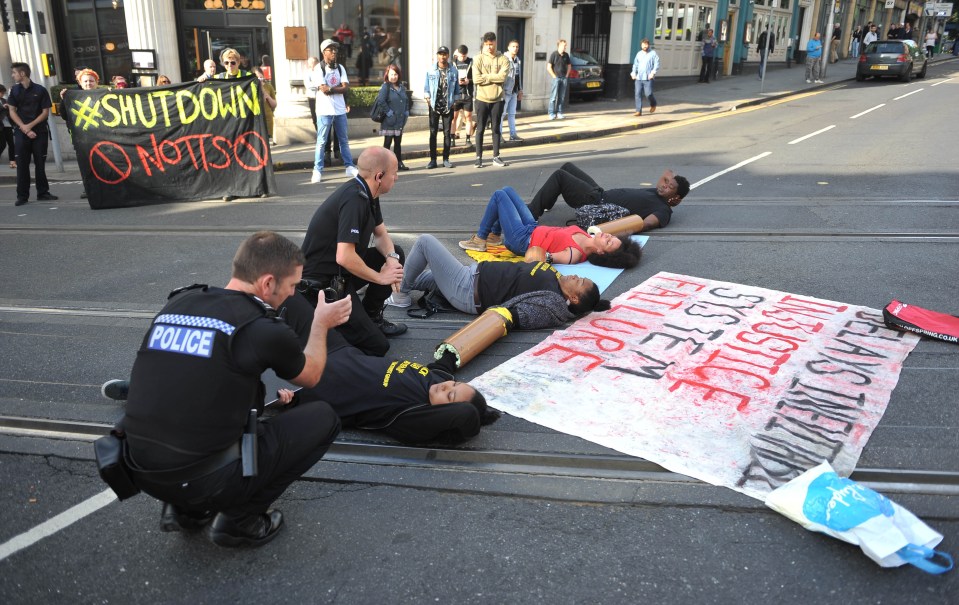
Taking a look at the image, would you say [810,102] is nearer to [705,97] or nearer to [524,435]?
[705,97]

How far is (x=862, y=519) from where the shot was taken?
2.73 m

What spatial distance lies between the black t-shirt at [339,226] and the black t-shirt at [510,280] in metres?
0.98

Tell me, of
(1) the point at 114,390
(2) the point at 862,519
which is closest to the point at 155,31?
(1) the point at 114,390

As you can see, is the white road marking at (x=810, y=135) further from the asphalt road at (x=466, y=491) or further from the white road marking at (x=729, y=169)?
the asphalt road at (x=466, y=491)

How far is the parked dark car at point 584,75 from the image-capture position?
67.7ft

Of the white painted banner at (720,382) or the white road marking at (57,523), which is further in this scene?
the white painted banner at (720,382)

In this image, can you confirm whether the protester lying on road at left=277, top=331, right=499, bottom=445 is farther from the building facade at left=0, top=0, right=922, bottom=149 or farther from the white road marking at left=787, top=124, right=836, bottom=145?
the white road marking at left=787, top=124, right=836, bottom=145

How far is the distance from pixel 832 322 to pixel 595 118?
1383cm

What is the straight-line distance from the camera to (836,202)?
8789 millimetres

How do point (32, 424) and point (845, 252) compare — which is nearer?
point (32, 424)

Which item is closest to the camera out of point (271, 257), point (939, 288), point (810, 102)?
point (271, 257)

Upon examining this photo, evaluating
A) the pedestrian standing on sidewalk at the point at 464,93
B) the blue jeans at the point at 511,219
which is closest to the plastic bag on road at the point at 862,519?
the blue jeans at the point at 511,219

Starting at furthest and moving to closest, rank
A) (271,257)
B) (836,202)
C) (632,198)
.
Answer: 1. (836,202)
2. (632,198)
3. (271,257)

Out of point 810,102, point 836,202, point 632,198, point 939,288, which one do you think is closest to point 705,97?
point 810,102
